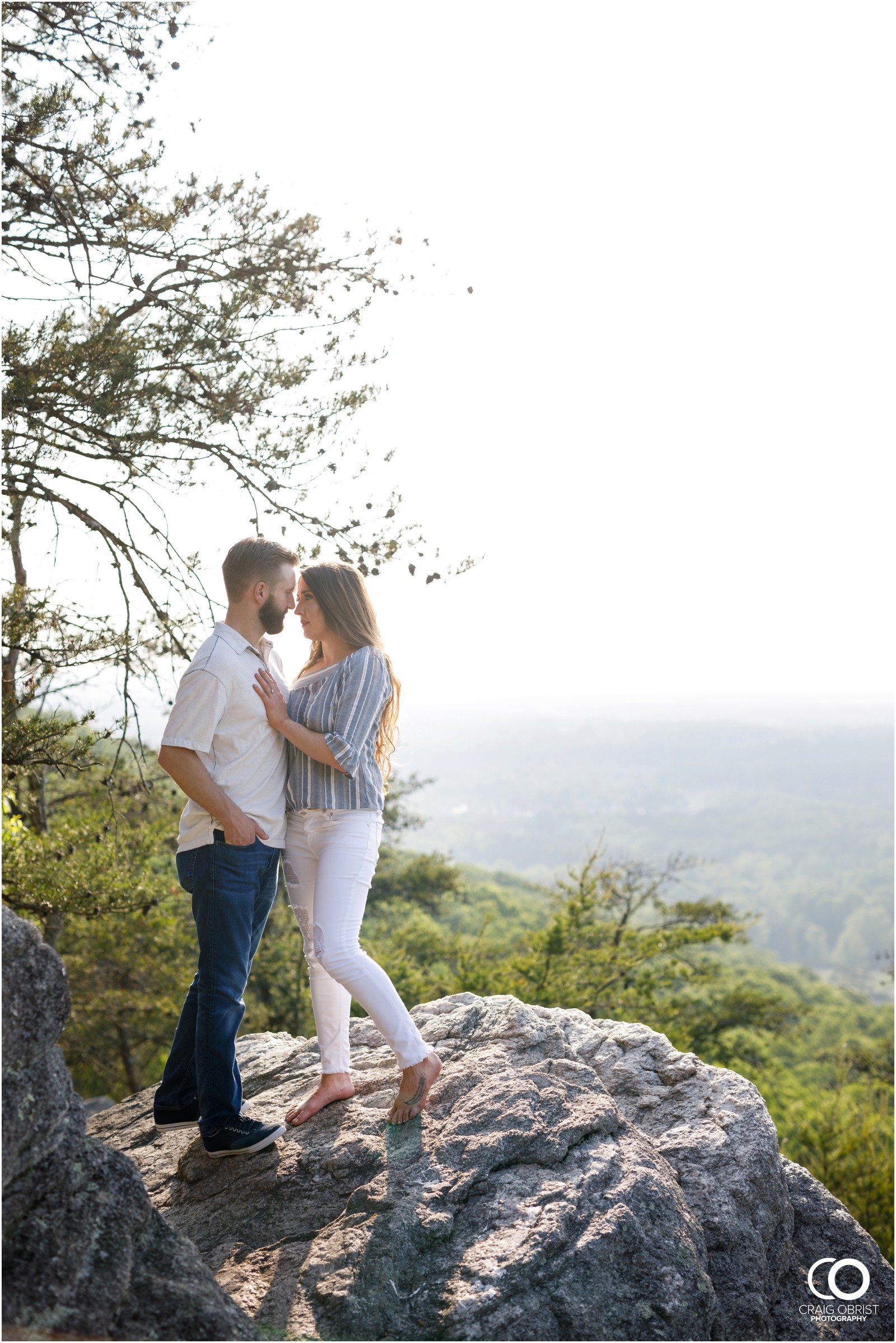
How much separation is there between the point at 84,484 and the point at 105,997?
660 cm

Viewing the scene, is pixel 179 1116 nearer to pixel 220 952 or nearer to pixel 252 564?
pixel 220 952

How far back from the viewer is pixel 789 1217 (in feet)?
10.7

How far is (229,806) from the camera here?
10.3 feet

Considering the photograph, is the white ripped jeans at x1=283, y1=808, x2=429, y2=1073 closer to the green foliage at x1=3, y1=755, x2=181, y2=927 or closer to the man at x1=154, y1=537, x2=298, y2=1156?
the man at x1=154, y1=537, x2=298, y2=1156

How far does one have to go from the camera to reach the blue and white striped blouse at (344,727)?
10.6 ft

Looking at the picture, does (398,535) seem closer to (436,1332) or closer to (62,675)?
(62,675)

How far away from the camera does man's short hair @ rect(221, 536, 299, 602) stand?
335 cm

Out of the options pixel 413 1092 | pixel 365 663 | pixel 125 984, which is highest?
pixel 365 663

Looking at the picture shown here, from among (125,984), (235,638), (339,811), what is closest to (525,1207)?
(339,811)

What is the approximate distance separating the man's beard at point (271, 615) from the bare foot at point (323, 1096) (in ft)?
5.77

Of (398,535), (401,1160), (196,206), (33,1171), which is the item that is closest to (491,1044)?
(401,1160)

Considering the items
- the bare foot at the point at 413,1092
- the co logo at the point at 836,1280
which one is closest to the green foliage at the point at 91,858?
the bare foot at the point at 413,1092

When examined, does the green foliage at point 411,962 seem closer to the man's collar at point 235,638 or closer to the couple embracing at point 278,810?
the couple embracing at point 278,810

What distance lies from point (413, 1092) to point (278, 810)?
3.64ft
